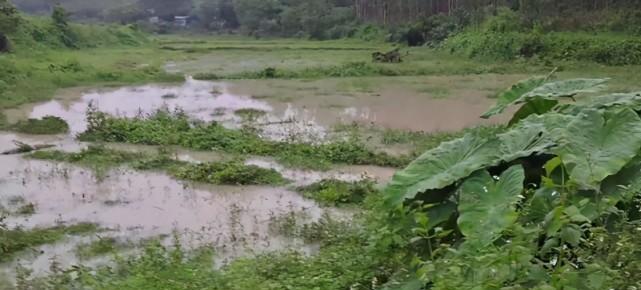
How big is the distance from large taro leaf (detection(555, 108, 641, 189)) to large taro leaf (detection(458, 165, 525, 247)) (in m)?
0.33

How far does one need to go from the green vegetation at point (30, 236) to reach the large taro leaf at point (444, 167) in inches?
163

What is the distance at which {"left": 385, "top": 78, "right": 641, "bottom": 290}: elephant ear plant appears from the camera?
9.67 feet

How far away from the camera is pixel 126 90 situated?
19016mm

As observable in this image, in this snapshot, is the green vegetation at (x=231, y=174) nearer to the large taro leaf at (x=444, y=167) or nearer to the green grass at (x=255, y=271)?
the green grass at (x=255, y=271)

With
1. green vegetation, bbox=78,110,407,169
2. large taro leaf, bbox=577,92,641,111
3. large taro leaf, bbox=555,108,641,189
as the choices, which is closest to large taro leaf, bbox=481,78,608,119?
large taro leaf, bbox=577,92,641,111

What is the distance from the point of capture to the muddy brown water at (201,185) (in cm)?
696

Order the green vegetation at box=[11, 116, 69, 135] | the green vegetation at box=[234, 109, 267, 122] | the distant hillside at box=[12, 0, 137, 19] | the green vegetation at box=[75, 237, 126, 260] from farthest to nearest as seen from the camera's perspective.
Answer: the distant hillside at box=[12, 0, 137, 19] → the green vegetation at box=[234, 109, 267, 122] → the green vegetation at box=[11, 116, 69, 135] → the green vegetation at box=[75, 237, 126, 260]

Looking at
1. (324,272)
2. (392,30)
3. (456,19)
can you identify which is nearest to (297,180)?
(324,272)

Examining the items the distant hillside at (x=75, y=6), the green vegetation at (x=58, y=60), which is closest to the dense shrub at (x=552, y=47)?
the green vegetation at (x=58, y=60)

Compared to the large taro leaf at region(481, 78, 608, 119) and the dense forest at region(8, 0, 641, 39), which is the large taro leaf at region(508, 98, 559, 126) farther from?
the dense forest at region(8, 0, 641, 39)

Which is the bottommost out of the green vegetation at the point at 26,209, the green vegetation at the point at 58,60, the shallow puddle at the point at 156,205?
the shallow puddle at the point at 156,205

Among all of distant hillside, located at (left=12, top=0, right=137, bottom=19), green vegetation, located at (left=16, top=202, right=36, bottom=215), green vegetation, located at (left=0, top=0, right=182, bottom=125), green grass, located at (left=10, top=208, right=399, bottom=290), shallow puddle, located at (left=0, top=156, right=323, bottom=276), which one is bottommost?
shallow puddle, located at (left=0, top=156, right=323, bottom=276)

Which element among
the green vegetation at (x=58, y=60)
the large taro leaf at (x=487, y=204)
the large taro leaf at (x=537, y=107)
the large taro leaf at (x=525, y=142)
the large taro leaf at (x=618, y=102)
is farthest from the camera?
the green vegetation at (x=58, y=60)

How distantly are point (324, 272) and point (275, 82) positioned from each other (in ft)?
50.7
